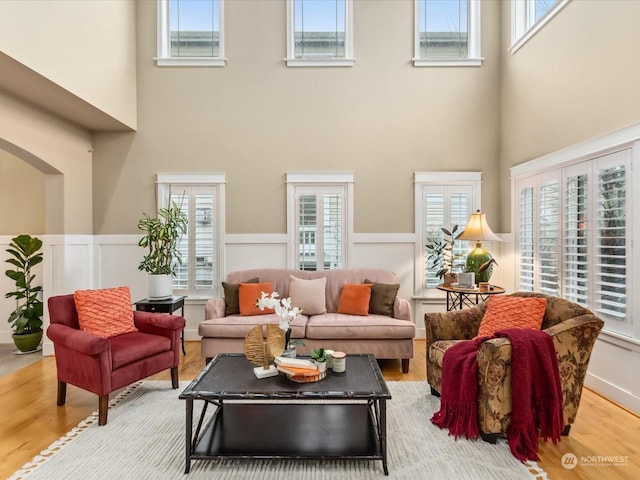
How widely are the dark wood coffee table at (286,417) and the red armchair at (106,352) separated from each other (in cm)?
81

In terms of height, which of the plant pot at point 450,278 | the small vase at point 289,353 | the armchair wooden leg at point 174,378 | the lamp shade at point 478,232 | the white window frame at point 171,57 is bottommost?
the armchair wooden leg at point 174,378

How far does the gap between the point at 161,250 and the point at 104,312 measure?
135 cm

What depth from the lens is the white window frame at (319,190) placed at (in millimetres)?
5062

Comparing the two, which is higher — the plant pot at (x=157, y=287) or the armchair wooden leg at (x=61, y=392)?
the plant pot at (x=157, y=287)

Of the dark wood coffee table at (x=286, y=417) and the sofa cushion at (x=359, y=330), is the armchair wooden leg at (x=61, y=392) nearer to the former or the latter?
the dark wood coffee table at (x=286, y=417)

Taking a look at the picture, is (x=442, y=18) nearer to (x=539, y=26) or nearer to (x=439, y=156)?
(x=539, y=26)

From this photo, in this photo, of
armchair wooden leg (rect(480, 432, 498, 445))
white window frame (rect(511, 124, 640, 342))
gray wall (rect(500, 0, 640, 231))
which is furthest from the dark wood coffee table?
gray wall (rect(500, 0, 640, 231))

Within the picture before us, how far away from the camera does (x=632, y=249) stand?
3.04m

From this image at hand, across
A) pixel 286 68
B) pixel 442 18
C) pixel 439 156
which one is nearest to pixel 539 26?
pixel 442 18

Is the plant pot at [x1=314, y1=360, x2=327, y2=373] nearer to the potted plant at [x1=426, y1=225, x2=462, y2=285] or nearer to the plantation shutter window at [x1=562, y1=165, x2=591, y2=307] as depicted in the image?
the plantation shutter window at [x1=562, y1=165, x2=591, y2=307]

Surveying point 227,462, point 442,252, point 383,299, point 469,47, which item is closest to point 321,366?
point 227,462

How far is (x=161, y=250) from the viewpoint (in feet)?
14.9

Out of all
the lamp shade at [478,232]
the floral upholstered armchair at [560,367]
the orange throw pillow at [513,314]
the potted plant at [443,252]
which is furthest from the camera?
the potted plant at [443,252]

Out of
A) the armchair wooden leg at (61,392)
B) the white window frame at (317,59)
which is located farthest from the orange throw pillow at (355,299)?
the white window frame at (317,59)
